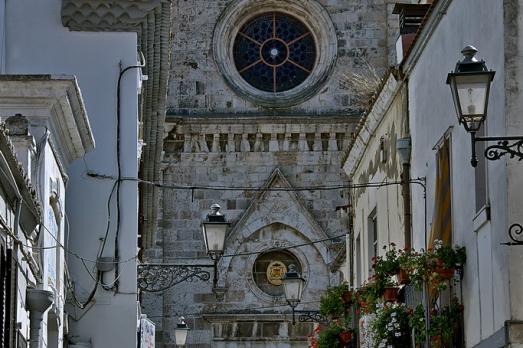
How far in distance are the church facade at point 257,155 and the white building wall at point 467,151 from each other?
1844 cm

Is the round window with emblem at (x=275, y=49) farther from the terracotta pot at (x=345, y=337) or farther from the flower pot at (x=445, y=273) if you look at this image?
the flower pot at (x=445, y=273)

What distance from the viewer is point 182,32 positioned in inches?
1555

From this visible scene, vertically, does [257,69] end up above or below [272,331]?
above

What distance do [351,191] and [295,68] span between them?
13317 millimetres

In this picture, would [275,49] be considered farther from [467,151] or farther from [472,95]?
[472,95]

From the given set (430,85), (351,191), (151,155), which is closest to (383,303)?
(430,85)

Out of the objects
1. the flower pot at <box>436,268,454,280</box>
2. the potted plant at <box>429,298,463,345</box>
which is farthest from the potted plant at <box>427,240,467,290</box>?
the potted plant at <box>429,298,463,345</box>

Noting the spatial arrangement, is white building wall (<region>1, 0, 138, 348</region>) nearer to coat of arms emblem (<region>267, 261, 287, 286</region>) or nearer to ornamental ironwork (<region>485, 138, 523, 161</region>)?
ornamental ironwork (<region>485, 138, 523, 161</region>)

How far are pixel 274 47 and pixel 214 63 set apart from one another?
1426 millimetres

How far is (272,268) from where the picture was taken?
38969mm

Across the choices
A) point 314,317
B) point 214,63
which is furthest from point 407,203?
point 214,63

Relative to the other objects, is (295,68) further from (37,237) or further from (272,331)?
(37,237)

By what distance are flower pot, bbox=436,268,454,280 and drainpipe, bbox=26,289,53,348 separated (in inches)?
145

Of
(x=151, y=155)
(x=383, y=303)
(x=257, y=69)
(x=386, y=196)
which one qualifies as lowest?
(x=383, y=303)
